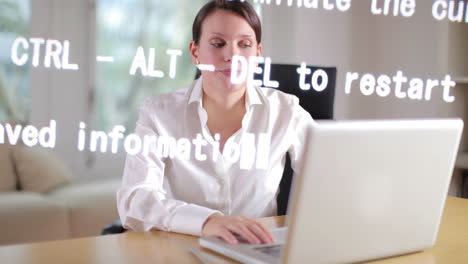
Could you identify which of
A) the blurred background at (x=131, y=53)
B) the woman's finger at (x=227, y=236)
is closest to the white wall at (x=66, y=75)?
the blurred background at (x=131, y=53)

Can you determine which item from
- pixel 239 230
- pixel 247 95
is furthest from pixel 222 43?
pixel 239 230

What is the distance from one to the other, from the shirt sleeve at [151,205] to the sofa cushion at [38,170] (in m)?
1.09

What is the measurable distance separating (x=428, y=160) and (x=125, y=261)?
47 centimetres

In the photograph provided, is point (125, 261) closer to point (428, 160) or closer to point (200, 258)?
point (200, 258)

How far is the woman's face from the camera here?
1.42 meters

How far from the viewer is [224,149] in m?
1.46

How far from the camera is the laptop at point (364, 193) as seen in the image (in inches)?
30.8

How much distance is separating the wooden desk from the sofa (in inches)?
49.4

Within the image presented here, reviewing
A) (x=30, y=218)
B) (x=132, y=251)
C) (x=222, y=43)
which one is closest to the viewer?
(x=132, y=251)

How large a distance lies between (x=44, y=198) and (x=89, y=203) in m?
0.18

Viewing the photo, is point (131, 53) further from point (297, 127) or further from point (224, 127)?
point (297, 127)

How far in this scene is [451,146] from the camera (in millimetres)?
927

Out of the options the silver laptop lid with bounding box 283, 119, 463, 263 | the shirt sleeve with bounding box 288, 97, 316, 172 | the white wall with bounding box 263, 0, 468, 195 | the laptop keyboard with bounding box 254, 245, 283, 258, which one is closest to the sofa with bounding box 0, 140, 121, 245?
the white wall with bounding box 263, 0, 468, 195

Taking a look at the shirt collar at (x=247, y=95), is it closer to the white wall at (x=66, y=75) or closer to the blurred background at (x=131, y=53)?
the blurred background at (x=131, y=53)
